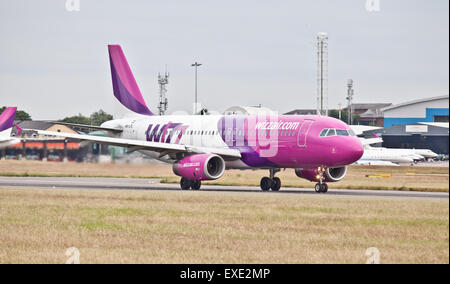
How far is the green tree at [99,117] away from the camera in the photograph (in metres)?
53.7

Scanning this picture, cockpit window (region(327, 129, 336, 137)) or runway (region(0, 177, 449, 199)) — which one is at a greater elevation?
cockpit window (region(327, 129, 336, 137))

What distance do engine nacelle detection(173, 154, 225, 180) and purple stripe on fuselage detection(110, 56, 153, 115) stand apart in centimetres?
1071

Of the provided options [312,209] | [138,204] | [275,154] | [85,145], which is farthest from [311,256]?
[85,145]

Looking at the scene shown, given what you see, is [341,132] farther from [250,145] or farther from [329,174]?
[250,145]

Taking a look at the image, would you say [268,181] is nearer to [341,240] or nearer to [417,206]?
[417,206]

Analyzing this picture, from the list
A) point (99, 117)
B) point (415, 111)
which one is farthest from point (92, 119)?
point (415, 111)

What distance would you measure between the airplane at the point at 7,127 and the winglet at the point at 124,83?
920 centimetres

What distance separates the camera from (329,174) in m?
43.2

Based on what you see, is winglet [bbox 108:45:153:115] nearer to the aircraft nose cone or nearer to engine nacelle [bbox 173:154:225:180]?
engine nacelle [bbox 173:154:225:180]

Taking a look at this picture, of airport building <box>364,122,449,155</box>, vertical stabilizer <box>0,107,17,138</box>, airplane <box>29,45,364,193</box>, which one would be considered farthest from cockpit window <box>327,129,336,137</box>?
vertical stabilizer <box>0,107,17,138</box>

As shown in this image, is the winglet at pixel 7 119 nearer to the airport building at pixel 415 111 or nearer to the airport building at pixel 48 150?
the airport building at pixel 48 150

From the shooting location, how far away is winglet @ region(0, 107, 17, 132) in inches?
1786

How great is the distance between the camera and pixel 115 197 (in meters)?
34.9

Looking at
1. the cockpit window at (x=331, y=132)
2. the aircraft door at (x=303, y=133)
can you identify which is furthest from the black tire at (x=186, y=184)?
the cockpit window at (x=331, y=132)
